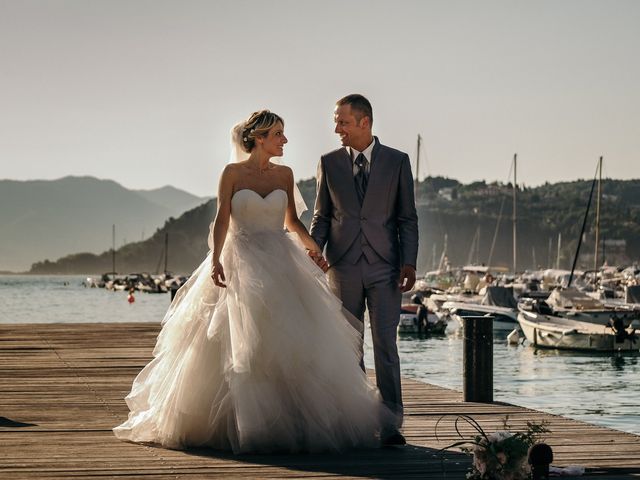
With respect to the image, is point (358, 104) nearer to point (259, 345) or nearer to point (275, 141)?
point (275, 141)

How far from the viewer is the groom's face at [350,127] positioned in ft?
23.7

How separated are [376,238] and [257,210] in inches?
29.8

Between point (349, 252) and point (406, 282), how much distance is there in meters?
0.40

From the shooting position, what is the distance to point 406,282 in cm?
730

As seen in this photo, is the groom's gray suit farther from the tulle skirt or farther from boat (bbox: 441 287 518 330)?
boat (bbox: 441 287 518 330)

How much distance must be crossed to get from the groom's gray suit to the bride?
173 millimetres

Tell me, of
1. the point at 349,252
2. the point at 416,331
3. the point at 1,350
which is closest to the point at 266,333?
the point at 349,252

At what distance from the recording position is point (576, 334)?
4334cm

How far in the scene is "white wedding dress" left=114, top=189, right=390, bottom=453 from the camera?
6.85 m

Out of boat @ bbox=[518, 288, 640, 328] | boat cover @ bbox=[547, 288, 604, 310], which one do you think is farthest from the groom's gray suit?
boat cover @ bbox=[547, 288, 604, 310]

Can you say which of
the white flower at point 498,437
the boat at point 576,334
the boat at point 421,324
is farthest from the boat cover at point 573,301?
the white flower at point 498,437

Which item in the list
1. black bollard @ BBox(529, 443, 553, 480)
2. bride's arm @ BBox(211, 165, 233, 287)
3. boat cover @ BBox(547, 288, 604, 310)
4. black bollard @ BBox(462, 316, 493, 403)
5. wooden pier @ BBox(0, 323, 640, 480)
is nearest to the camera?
black bollard @ BBox(529, 443, 553, 480)

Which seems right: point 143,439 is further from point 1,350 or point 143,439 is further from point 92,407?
point 1,350

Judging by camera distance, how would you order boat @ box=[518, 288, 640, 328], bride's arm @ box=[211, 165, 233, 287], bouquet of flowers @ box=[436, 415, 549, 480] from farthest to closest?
boat @ box=[518, 288, 640, 328]
bride's arm @ box=[211, 165, 233, 287]
bouquet of flowers @ box=[436, 415, 549, 480]
